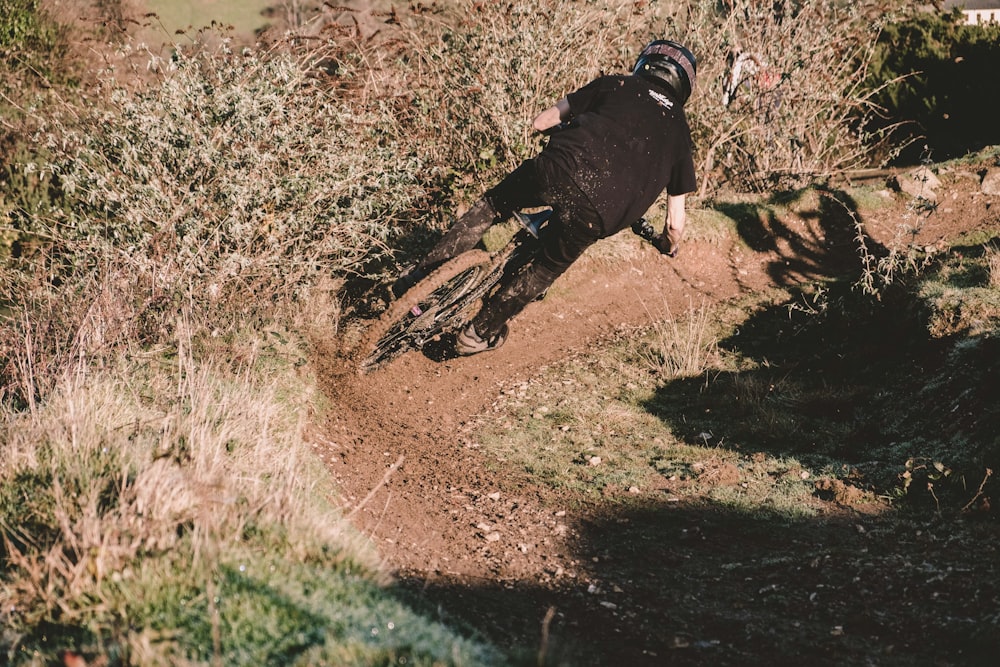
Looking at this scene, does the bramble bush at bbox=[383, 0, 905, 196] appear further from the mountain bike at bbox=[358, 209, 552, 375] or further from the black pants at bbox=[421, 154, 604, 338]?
the black pants at bbox=[421, 154, 604, 338]

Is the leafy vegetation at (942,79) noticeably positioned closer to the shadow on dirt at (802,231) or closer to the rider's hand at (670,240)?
the shadow on dirt at (802,231)

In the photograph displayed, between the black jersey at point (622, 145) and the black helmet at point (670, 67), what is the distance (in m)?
0.08

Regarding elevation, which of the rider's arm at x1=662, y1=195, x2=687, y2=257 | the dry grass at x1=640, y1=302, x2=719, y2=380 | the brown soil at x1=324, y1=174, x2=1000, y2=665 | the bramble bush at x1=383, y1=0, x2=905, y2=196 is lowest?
the brown soil at x1=324, y1=174, x2=1000, y2=665

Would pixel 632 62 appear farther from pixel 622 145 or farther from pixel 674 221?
pixel 622 145

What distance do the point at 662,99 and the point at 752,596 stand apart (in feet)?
9.82

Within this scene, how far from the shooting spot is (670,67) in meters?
5.38

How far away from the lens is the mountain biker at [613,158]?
5234mm

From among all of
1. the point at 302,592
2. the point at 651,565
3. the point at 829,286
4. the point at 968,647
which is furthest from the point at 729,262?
the point at 302,592

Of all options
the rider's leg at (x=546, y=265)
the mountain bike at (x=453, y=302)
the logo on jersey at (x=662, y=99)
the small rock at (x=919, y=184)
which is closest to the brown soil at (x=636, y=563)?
the mountain bike at (x=453, y=302)

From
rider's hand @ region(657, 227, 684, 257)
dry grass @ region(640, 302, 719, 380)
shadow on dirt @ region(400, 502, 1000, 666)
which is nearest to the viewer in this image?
shadow on dirt @ region(400, 502, 1000, 666)

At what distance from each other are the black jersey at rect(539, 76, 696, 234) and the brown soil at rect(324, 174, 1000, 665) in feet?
6.06

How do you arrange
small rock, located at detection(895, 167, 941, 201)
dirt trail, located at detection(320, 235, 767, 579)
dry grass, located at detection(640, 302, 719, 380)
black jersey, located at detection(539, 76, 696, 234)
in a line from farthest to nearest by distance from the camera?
1. small rock, located at detection(895, 167, 941, 201)
2. dry grass, located at detection(640, 302, 719, 380)
3. black jersey, located at detection(539, 76, 696, 234)
4. dirt trail, located at detection(320, 235, 767, 579)

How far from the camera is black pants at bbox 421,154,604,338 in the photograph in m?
5.36

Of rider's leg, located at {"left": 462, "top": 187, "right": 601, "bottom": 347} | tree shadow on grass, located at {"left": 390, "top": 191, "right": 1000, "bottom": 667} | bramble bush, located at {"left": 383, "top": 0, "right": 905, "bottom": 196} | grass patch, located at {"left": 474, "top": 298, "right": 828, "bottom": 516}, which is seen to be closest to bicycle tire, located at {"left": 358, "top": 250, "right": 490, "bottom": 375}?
rider's leg, located at {"left": 462, "top": 187, "right": 601, "bottom": 347}
